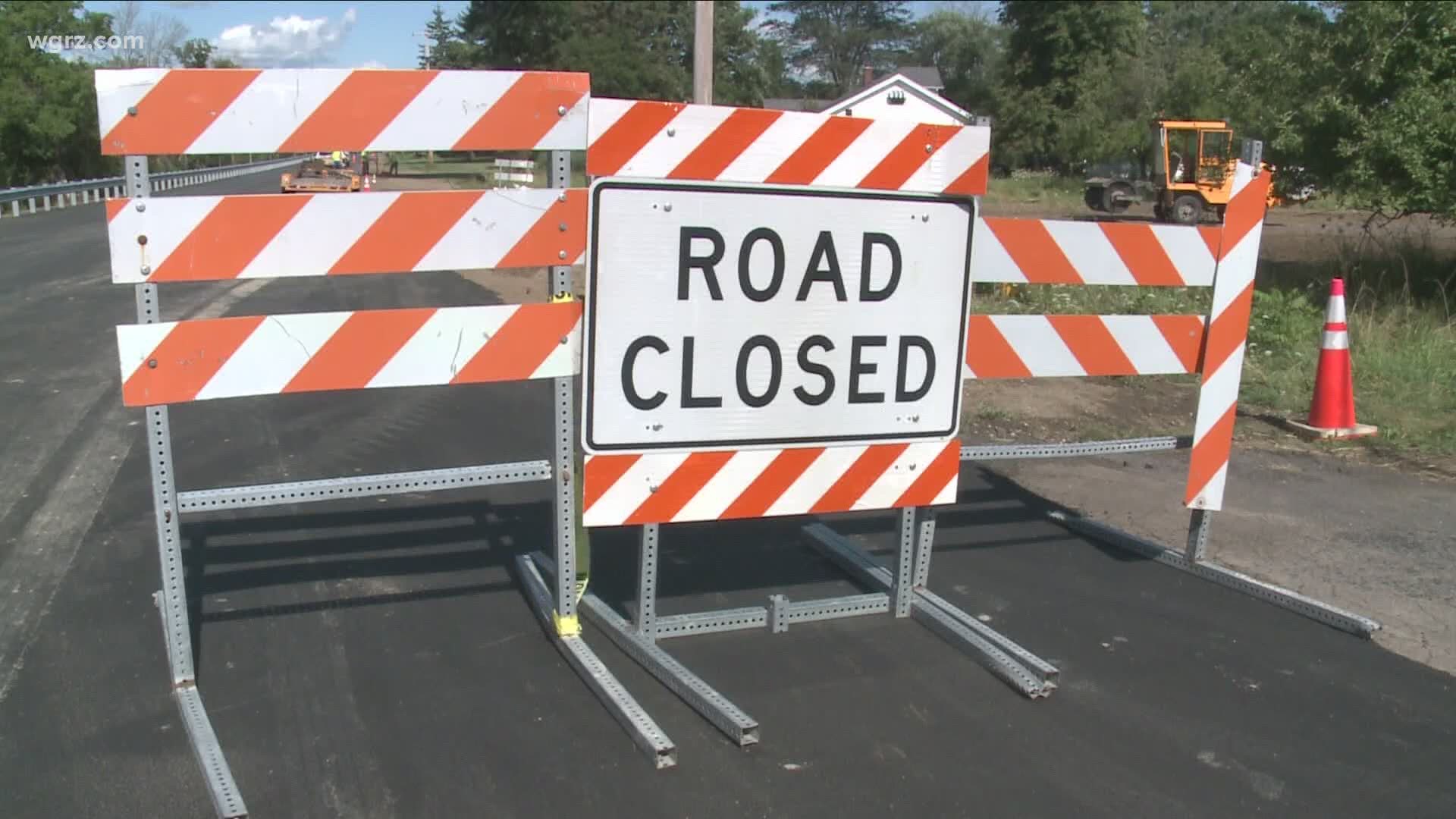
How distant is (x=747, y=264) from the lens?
4.16 m

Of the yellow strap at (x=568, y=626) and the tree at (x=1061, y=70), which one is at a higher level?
the tree at (x=1061, y=70)

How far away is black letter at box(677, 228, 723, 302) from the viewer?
4.07m

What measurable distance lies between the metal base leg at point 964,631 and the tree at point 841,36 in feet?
401

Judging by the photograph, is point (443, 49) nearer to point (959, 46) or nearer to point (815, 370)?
point (959, 46)

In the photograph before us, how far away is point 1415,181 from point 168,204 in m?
12.5

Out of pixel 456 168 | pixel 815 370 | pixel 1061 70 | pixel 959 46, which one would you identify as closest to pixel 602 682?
pixel 815 370

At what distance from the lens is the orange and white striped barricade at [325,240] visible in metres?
3.58

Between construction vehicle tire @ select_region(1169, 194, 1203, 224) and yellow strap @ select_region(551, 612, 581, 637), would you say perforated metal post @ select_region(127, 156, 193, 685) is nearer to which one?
yellow strap @ select_region(551, 612, 581, 637)

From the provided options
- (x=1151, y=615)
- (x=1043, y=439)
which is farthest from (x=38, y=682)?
(x=1043, y=439)

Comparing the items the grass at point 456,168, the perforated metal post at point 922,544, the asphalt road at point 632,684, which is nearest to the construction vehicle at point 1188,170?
the grass at point 456,168

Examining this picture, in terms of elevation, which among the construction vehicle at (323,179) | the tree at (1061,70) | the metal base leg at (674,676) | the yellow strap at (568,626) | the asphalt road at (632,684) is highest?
the tree at (1061,70)

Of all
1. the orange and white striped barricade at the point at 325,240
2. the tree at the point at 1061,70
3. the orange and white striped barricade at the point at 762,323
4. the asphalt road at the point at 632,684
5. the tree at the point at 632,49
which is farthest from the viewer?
the tree at the point at 632,49

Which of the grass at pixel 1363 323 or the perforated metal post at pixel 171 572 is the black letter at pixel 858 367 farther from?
the grass at pixel 1363 323

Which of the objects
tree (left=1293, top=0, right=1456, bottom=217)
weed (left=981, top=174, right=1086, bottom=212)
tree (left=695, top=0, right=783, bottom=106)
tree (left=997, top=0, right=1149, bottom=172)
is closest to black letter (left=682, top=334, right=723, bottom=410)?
tree (left=1293, top=0, right=1456, bottom=217)
